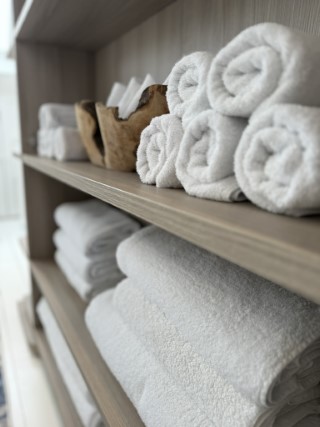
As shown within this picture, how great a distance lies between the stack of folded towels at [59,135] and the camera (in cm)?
75

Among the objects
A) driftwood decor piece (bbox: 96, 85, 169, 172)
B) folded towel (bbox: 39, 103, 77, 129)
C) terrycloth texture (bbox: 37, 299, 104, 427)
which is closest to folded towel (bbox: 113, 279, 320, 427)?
driftwood decor piece (bbox: 96, 85, 169, 172)

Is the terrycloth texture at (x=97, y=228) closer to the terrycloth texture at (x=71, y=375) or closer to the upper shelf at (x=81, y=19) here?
the terrycloth texture at (x=71, y=375)

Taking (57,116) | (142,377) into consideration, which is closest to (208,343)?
(142,377)

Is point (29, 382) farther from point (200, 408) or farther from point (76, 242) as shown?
point (200, 408)

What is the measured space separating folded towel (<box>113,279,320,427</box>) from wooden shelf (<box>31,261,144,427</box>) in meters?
0.12

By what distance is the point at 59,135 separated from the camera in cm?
77

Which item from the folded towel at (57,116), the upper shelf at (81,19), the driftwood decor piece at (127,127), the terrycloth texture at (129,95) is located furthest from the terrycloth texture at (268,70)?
the folded towel at (57,116)

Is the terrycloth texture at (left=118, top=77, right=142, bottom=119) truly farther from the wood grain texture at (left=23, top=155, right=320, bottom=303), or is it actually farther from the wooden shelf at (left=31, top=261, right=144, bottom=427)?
the wooden shelf at (left=31, top=261, right=144, bottom=427)

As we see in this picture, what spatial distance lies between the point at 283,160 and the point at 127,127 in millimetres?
328

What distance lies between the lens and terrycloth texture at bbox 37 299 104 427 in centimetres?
70

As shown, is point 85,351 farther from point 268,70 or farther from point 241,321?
point 268,70

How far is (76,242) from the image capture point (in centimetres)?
85

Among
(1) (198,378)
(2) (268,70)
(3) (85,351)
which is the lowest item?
(3) (85,351)

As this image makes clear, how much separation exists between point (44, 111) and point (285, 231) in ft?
2.82
